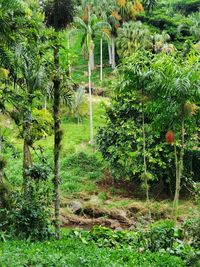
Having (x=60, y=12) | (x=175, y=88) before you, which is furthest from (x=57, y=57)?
(x=175, y=88)

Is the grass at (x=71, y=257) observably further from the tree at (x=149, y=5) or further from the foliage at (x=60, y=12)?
the tree at (x=149, y=5)

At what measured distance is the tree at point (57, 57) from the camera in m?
11.2

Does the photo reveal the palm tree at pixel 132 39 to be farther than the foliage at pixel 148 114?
Yes

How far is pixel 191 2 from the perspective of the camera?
63.3m

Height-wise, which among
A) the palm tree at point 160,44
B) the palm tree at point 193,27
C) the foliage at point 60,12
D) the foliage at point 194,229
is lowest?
the foliage at point 194,229

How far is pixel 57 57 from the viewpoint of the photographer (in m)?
11.3

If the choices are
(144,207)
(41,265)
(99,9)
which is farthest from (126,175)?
(99,9)

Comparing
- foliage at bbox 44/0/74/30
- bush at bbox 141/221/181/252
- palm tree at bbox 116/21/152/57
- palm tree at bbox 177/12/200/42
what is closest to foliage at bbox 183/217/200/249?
bush at bbox 141/221/181/252

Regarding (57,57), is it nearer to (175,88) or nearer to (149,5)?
(175,88)

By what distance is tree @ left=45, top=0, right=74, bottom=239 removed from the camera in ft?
36.9

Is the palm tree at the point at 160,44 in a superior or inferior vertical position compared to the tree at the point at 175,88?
superior

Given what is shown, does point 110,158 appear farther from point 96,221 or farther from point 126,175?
point 96,221

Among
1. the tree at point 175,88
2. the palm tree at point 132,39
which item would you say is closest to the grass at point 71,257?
the tree at point 175,88

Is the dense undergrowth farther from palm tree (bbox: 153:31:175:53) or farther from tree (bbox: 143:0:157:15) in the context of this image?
tree (bbox: 143:0:157:15)
